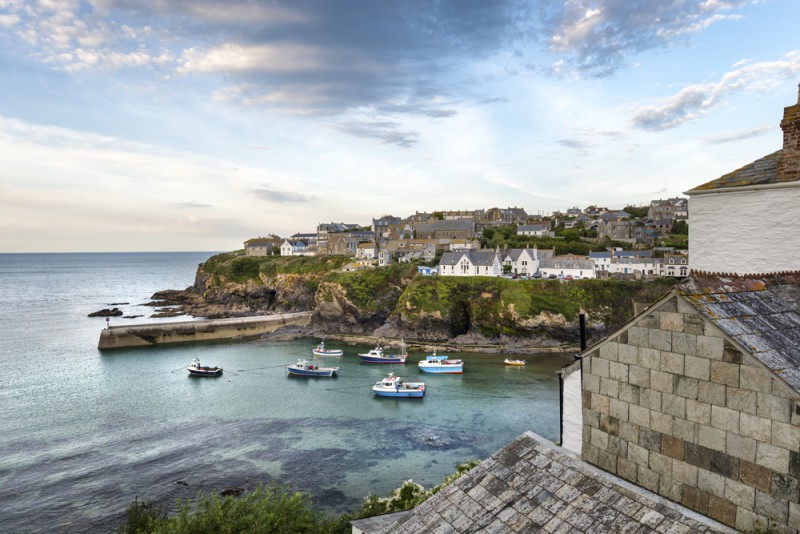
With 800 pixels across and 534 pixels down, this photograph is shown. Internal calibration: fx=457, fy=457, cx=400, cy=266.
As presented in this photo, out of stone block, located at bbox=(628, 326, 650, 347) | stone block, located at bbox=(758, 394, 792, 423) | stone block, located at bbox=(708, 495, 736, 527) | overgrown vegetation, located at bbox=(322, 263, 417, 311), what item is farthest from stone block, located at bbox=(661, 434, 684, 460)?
overgrown vegetation, located at bbox=(322, 263, 417, 311)

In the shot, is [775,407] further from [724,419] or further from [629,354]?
[629,354]

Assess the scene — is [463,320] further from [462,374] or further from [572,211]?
[572,211]

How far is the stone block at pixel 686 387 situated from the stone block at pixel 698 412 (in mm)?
90

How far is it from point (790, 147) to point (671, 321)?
15.6 feet

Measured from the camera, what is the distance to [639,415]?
283 inches

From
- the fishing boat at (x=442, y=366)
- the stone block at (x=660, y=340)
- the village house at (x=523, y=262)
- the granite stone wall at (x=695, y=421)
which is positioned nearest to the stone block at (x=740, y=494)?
the granite stone wall at (x=695, y=421)

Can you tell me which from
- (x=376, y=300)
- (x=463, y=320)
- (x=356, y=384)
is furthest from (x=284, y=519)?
(x=376, y=300)

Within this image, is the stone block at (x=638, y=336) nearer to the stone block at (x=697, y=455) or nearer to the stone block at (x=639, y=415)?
the stone block at (x=639, y=415)

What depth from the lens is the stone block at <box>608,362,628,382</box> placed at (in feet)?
24.5

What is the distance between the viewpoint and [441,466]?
2741cm

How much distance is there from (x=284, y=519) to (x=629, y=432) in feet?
36.7

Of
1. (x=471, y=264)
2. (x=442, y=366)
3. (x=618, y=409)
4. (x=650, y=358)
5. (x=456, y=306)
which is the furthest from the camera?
(x=471, y=264)

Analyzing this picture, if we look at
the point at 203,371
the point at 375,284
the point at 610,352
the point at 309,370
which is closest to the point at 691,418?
the point at 610,352

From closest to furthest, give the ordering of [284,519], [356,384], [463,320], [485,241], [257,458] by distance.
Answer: [284,519] → [257,458] → [356,384] → [463,320] → [485,241]
